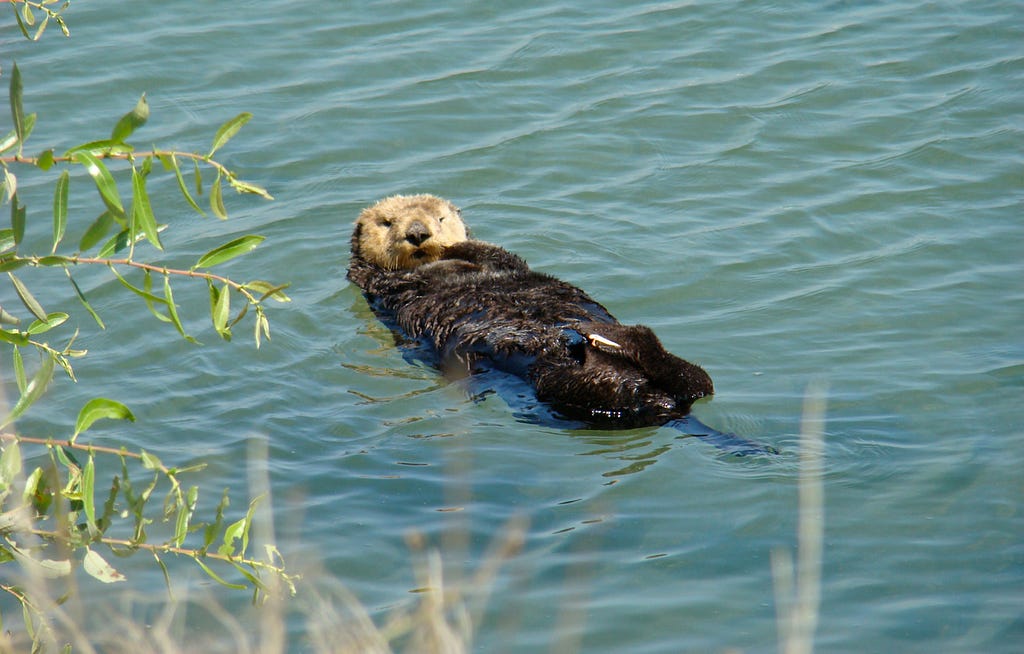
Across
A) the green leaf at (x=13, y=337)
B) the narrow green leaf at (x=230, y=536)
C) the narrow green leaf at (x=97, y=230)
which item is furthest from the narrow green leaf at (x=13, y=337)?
the narrow green leaf at (x=230, y=536)

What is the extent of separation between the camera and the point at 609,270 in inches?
249

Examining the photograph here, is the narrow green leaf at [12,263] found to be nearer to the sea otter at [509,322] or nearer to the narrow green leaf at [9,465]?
the narrow green leaf at [9,465]

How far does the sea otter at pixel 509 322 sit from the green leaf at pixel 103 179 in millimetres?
2404

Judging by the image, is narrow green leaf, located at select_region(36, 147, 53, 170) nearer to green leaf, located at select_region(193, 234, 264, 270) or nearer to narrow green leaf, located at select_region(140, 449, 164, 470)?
green leaf, located at select_region(193, 234, 264, 270)

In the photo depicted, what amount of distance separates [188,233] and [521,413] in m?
3.06

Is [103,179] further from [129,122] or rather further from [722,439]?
[722,439]

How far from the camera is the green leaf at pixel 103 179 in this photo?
235 cm

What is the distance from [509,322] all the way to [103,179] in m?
2.80

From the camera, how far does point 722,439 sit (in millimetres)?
4258

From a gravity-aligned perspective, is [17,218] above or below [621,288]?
above

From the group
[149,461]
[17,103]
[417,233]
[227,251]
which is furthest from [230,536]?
[417,233]

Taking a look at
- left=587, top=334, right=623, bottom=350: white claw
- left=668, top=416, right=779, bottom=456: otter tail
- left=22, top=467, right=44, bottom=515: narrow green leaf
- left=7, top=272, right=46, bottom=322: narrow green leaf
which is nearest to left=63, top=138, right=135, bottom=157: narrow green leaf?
left=7, top=272, right=46, bottom=322: narrow green leaf

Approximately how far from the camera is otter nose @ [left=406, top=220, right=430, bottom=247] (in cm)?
614

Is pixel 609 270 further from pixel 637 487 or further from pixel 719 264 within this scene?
pixel 637 487
